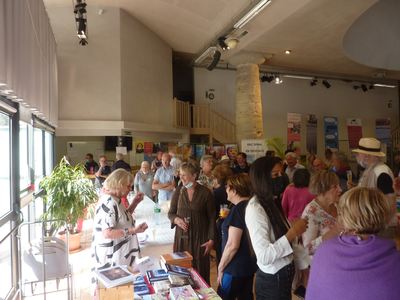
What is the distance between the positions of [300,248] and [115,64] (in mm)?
8179

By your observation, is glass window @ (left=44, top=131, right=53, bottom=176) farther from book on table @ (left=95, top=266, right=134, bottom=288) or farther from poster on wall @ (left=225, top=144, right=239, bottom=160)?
book on table @ (left=95, top=266, right=134, bottom=288)

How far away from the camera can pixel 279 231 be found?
1.81 m

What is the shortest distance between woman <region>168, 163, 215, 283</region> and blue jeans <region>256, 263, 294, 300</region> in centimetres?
103

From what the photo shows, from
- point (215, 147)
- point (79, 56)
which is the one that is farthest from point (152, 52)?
point (215, 147)

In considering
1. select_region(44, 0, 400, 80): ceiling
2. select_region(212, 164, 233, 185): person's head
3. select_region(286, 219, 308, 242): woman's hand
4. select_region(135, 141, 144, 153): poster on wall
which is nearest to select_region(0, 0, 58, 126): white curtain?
select_region(286, 219, 308, 242): woman's hand

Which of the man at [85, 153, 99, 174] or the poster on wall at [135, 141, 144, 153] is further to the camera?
the poster on wall at [135, 141, 144, 153]

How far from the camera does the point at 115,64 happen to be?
891 cm

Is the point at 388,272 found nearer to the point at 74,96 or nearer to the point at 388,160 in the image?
the point at 74,96

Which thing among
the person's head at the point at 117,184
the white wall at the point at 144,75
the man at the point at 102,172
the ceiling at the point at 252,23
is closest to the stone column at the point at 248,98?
the ceiling at the point at 252,23

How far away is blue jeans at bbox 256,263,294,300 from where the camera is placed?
5.95ft

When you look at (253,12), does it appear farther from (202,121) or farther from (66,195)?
(202,121)

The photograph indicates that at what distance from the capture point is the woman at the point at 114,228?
247 centimetres

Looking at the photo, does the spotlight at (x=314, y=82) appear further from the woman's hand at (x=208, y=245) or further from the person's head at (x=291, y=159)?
the woman's hand at (x=208, y=245)

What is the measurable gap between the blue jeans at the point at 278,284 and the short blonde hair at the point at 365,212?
663mm
